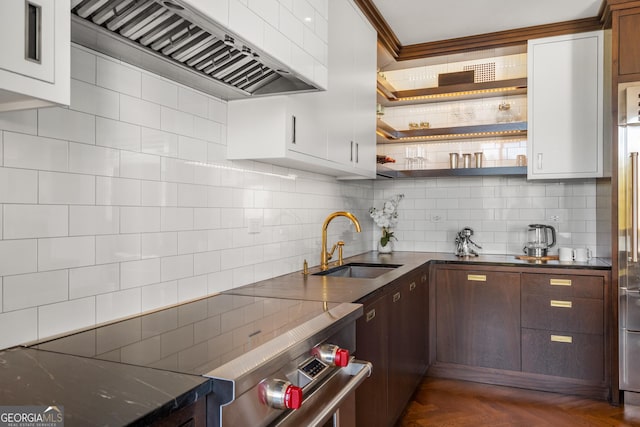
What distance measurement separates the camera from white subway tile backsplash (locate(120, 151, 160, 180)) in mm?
1675

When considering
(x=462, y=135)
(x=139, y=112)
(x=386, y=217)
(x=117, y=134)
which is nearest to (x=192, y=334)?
(x=117, y=134)

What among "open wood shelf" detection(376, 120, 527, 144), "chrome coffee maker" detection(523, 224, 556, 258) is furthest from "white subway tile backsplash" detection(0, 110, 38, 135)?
"chrome coffee maker" detection(523, 224, 556, 258)

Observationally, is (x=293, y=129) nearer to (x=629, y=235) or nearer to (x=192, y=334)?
(x=192, y=334)

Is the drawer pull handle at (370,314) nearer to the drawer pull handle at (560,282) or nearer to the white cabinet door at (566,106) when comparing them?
the drawer pull handle at (560,282)

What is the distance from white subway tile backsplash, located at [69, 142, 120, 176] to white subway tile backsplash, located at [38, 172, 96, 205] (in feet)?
0.09

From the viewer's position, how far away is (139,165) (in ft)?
5.71

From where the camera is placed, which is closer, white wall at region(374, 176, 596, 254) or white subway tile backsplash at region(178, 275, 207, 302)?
white subway tile backsplash at region(178, 275, 207, 302)

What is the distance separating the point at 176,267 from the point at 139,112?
626 millimetres

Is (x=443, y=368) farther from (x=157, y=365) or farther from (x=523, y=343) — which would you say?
(x=157, y=365)

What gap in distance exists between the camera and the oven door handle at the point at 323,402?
4.53 feet

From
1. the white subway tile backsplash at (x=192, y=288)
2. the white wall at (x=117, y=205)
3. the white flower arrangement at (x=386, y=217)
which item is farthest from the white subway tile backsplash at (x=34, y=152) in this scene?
the white flower arrangement at (x=386, y=217)

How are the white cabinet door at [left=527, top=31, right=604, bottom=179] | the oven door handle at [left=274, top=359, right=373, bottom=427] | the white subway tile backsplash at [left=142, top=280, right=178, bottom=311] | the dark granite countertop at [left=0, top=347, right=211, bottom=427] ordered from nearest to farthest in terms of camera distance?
the dark granite countertop at [left=0, top=347, right=211, bottom=427]
the oven door handle at [left=274, top=359, right=373, bottom=427]
the white subway tile backsplash at [left=142, top=280, right=178, bottom=311]
the white cabinet door at [left=527, top=31, right=604, bottom=179]

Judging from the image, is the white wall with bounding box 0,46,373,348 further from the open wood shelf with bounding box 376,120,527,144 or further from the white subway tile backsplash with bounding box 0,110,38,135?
the open wood shelf with bounding box 376,120,527,144

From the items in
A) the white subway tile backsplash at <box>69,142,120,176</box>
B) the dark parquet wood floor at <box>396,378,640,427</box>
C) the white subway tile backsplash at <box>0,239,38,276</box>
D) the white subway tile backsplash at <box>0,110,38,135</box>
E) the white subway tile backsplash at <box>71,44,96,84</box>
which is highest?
the white subway tile backsplash at <box>71,44,96,84</box>
